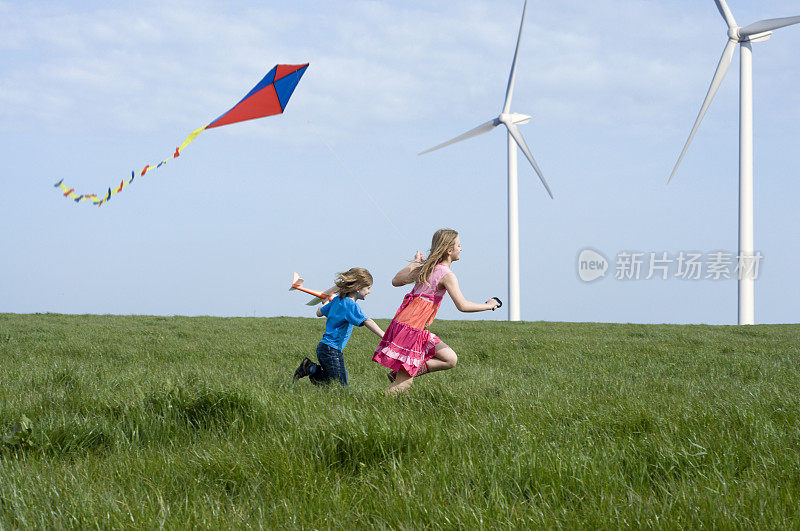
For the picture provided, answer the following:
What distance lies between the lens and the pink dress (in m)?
5.59

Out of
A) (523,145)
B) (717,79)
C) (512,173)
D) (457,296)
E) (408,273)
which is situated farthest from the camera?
(512,173)

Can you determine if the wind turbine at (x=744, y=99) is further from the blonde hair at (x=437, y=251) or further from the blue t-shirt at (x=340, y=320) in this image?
the blue t-shirt at (x=340, y=320)

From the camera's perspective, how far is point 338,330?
6273 millimetres

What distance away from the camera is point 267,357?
9250 millimetres

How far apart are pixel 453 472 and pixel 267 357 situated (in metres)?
6.72

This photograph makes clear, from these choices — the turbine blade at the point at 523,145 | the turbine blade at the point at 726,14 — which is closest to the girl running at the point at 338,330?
the turbine blade at the point at 523,145

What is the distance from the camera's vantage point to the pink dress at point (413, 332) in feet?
18.3

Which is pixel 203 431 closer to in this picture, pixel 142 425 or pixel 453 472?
pixel 142 425

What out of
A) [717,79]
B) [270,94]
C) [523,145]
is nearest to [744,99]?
[717,79]

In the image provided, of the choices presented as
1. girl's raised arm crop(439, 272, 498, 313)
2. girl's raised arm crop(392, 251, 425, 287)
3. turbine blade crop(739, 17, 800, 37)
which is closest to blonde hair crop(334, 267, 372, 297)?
girl's raised arm crop(392, 251, 425, 287)

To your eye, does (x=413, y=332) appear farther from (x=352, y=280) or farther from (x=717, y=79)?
(x=717, y=79)

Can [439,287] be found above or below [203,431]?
above

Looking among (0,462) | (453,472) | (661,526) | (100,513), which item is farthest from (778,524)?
(0,462)

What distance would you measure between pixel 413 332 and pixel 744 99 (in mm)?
25284
